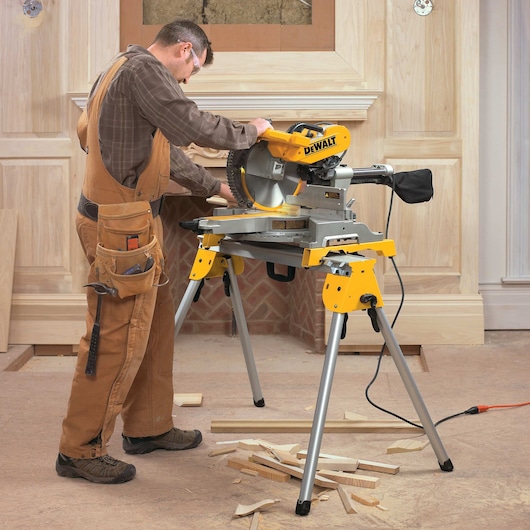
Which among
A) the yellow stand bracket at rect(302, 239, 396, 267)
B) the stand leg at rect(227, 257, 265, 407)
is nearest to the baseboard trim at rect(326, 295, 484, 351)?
the stand leg at rect(227, 257, 265, 407)

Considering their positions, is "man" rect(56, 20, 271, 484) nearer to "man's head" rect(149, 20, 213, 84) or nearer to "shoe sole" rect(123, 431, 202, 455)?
"man's head" rect(149, 20, 213, 84)

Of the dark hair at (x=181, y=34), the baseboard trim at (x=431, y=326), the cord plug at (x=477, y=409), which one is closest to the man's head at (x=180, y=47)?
the dark hair at (x=181, y=34)

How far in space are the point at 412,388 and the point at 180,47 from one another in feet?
4.38

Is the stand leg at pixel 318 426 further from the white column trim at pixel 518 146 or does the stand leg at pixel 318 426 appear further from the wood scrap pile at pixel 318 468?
the white column trim at pixel 518 146

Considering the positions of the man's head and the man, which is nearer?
the man

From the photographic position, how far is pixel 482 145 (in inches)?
208

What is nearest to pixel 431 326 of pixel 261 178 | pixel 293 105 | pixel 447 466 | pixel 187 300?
pixel 293 105

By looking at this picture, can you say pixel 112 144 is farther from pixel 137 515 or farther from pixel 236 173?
pixel 137 515

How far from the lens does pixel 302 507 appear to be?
2646 millimetres

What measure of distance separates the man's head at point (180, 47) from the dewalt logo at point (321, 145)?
20.0 inches

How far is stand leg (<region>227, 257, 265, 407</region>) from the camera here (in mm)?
3543

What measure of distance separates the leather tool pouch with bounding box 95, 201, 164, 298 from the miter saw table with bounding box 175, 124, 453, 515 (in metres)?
0.21

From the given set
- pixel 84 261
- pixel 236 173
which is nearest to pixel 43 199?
pixel 84 261

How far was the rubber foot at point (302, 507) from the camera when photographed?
8.68ft
